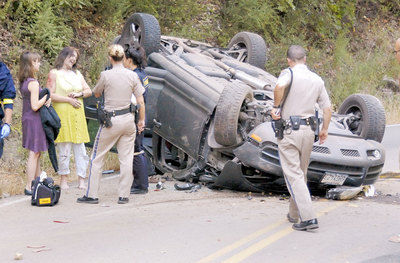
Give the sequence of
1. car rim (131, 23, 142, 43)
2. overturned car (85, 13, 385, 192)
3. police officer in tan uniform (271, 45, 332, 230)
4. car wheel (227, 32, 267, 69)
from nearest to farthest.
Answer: police officer in tan uniform (271, 45, 332, 230) < overturned car (85, 13, 385, 192) < car rim (131, 23, 142, 43) < car wheel (227, 32, 267, 69)

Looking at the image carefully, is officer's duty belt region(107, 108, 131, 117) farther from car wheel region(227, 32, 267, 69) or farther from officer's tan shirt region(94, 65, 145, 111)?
car wheel region(227, 32, 267, 69)

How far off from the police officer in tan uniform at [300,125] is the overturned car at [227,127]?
4.16 ft

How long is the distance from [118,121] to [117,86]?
40 centimetres

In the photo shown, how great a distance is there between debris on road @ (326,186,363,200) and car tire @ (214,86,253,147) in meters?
1.28

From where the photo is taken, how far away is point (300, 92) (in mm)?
6965

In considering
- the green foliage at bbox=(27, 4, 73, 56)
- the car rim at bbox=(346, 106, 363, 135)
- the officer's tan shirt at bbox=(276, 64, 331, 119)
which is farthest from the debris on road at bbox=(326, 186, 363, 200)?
the green foliage at bbox=(27, 4, 73, 56)

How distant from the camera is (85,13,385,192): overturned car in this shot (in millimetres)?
8383

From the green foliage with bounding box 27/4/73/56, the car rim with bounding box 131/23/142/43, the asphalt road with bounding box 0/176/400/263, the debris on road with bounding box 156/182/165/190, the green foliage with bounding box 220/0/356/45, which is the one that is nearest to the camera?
the asphalt road with bounding box 0/176/400/263

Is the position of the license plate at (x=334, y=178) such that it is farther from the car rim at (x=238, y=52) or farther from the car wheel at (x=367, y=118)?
the car rim at (x=238, y=52)

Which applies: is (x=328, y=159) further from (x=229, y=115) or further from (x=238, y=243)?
(x=238, y=243)

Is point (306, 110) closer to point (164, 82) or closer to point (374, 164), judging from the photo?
point (374, 164)

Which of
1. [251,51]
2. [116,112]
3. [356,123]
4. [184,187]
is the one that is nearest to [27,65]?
[116,112]

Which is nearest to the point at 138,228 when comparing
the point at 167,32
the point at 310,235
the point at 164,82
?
the point at 310,235

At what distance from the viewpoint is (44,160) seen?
1091 centimetres
